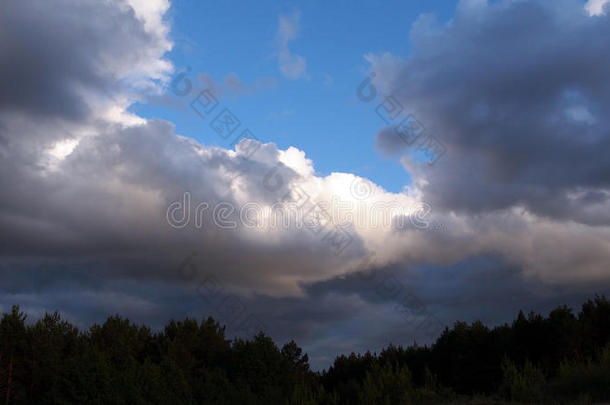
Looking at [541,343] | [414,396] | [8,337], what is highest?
[8,337]

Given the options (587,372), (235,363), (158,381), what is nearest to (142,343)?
(235,363)

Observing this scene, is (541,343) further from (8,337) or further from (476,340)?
(8,337)

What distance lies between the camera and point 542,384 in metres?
35.2

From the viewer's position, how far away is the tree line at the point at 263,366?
128ft

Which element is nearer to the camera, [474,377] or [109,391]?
[109,391]

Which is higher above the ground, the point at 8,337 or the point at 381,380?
the point at 8,337

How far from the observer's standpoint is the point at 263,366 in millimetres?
75938

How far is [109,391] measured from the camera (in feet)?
178

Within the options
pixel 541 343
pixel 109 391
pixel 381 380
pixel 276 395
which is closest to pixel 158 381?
pixel 109 391

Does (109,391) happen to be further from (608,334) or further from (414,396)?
(608,334)

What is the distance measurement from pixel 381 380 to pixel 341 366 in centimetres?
6594

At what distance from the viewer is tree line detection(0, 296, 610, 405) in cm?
3888

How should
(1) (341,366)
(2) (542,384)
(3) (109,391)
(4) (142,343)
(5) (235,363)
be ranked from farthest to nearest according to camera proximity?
(1) (341,366), (4) (142,343), (5) (235,363), (3) (109,391), (2) (542,384)

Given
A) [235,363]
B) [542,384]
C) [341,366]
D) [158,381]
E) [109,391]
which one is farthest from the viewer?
[341,366]
